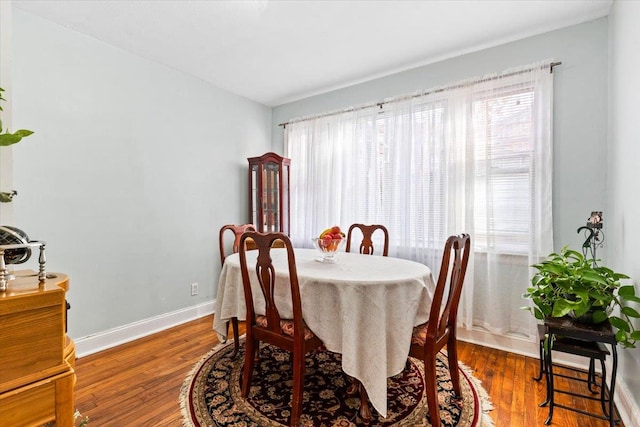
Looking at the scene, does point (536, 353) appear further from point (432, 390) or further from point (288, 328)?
point (288, 328)

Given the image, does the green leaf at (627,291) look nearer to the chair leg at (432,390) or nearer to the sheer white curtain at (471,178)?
the sheer white curtain at (471,178)

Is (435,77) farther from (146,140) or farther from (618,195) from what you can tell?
(146,140)

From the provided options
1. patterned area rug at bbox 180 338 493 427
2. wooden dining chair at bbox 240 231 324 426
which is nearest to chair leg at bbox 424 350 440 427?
patterned area rug at bbox 180 338 493 427

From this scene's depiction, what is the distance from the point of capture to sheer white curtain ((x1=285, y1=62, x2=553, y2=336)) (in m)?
2.47

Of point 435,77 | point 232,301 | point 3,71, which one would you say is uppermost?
point 435,77

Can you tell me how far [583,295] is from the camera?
1654 millimetres

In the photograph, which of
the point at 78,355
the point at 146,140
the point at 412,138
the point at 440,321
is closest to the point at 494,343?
the point at 440,321

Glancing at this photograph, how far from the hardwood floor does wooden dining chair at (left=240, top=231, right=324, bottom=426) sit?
1.92ft

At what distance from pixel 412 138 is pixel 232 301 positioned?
7.24 ft

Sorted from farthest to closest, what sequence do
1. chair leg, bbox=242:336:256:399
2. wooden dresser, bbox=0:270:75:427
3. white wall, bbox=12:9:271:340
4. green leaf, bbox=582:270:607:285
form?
white wall, bbox=12:9:271:340
chair leg, bbox=242:336:256:399
green leaf, bbox=582:270:607:285
wooden dresser, bbox=0:270:75:427

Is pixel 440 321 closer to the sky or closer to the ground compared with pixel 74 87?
closer to the ground

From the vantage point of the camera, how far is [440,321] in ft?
5.56

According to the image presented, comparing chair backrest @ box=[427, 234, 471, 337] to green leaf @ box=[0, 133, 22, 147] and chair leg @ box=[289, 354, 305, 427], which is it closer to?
chair leg @ box=[289, 354, 305, 427]

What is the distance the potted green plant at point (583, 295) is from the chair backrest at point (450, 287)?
503 millimetres
